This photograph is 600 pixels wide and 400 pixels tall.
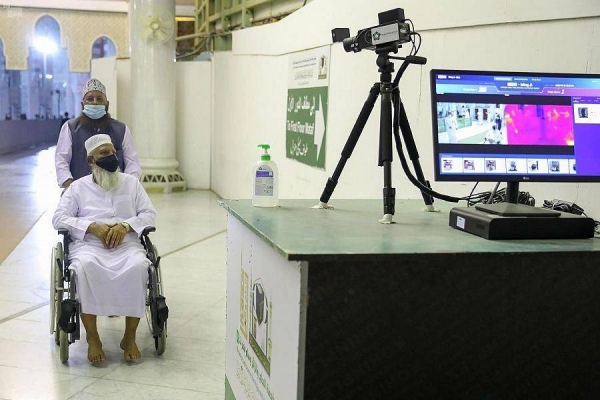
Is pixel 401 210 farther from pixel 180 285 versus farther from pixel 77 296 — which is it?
pixel 180 285

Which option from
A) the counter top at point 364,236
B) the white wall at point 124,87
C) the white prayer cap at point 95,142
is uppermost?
the white wall at point 124,87

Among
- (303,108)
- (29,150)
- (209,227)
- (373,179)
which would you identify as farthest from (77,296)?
(29,150)

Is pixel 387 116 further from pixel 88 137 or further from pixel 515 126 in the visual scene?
pixel 88 137

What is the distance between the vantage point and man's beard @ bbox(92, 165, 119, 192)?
13.0ft

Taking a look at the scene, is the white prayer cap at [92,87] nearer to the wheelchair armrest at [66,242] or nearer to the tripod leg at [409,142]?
the wheelchair armrest at [66,242]

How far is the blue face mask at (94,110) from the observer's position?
4.63 m

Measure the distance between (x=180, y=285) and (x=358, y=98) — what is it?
1869 millimetres

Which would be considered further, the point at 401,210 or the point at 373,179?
the point at 373,179

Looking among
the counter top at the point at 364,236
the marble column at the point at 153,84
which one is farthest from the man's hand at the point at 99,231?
the marble column at the point at 153,84

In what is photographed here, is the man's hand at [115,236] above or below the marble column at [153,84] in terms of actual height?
below

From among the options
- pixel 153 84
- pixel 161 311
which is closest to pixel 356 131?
pixel 161 311

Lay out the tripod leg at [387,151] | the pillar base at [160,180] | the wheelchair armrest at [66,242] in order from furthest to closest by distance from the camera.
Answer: the pillar base at [160,180] < the wheelchair armrest at [66,242] < the tripod leg at [387,151]

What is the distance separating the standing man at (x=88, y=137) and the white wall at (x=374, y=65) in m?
1.56

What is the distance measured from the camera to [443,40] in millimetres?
4059
